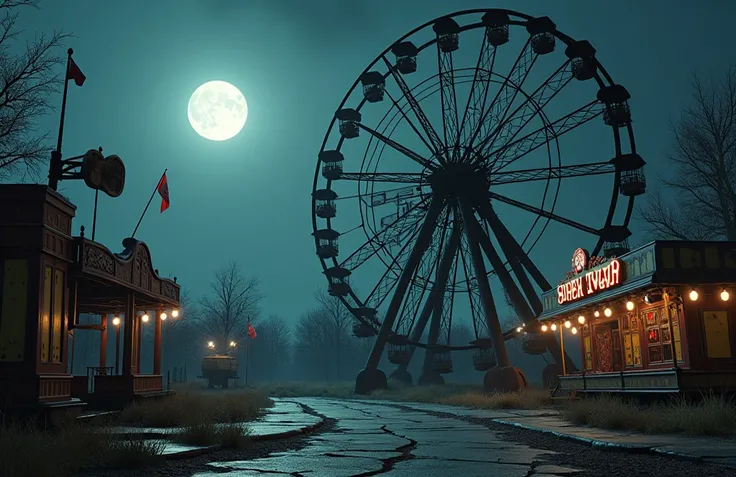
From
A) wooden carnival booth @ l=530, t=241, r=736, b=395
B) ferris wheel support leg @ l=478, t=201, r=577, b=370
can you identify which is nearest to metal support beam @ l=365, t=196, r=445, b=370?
ferris wheel support leg @ l=478, t=201, r=577, b=370

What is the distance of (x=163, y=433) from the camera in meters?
11.7

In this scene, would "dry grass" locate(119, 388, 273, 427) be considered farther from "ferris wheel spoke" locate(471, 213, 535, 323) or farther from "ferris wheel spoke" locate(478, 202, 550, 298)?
"ferris wheel spoke" locate(478, 202, 550, 298)

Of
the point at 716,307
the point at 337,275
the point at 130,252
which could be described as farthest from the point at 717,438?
the point at 337,275

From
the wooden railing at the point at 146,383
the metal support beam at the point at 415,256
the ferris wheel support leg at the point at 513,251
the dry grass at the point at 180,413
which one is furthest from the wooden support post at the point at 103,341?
the ferris wheel support leg at the point at 513,251

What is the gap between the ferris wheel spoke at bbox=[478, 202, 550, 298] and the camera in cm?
3456

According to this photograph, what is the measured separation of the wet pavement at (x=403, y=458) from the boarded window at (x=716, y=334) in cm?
785

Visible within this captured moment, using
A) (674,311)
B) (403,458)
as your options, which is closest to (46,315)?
(403,458)

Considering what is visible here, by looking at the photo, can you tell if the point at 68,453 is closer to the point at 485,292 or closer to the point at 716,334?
the point at 716,334

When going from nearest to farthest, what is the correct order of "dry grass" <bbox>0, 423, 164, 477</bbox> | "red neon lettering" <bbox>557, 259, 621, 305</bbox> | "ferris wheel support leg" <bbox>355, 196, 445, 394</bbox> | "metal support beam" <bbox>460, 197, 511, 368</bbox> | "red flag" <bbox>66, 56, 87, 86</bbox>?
1. "dry grass" <bbox>0, 423, 164, 477</bbox>
2. "red flag" <bbox>66, 56, 87, 86</bbox>
3. "red neon lettering" <bbox>557, 259, 621, 305</bbox>
4. "metal support beam" <bbox>460, 197, 511, 368</bbox>
5. "ferris wheel support leg" <bbox>355, 196, 445, 394</bbox>

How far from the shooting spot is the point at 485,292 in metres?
32.3

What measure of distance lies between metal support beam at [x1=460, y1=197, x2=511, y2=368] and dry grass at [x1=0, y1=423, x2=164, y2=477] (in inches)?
917

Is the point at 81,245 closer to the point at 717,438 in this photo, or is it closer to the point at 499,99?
the point at 717,438

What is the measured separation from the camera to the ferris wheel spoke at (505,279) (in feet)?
110

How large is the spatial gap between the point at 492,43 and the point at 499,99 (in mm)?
2722
